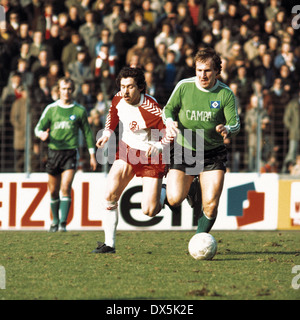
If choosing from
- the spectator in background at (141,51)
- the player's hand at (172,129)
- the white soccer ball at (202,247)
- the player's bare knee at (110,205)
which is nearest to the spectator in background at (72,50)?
the spectator in background at (141,51)

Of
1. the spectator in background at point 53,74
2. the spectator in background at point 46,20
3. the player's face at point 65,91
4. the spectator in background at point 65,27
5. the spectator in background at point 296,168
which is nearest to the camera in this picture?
the player's face at point 65,91

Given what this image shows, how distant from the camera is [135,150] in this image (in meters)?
8.94

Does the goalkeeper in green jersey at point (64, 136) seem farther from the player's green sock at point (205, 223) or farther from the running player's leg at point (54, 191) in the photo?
the player's green sock at point (205, 223)

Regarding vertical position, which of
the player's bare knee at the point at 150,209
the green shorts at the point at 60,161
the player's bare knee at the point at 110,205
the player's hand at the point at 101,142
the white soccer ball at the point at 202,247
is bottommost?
the white soccer ball at the point at 202,247

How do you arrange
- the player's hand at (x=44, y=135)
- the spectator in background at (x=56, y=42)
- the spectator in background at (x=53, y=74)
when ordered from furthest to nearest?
the spectator in background at (x=56, y=42)
the spectator in background at (x=53, y=74)
the player's hand at (x=44, y=135)

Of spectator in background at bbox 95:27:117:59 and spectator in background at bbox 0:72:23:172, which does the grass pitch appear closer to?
spectator in background at bbox 0:72:23:172

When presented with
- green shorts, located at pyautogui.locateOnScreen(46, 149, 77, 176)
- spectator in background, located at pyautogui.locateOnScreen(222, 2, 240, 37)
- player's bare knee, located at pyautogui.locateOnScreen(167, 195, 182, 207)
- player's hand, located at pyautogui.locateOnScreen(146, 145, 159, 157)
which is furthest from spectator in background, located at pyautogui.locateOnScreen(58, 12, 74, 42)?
player's hand, located at pyautogui.locateOnScreen(146, 145, 159, 157)

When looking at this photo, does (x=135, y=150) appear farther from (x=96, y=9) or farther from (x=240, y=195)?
(x=96, y=9)

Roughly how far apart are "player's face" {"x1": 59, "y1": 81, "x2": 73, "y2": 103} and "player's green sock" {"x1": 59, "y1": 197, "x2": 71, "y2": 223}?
1704 mm

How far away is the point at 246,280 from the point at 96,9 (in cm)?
1085

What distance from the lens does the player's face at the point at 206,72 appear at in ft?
27.9

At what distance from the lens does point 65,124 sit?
11961mm

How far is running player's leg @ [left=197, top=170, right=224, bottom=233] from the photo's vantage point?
28.5 feet

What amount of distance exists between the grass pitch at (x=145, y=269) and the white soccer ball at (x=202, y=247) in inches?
4.8
